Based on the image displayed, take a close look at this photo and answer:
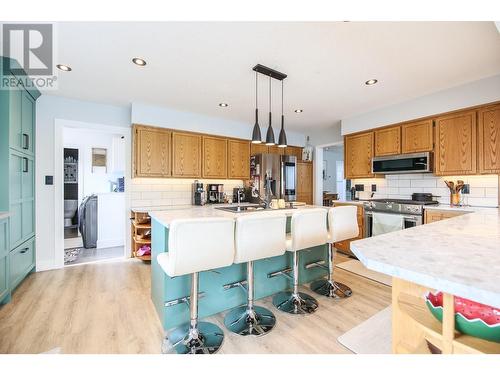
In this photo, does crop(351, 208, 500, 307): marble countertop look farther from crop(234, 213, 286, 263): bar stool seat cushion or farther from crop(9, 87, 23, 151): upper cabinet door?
crop(9, 87, 23, 151): upper cabinet door

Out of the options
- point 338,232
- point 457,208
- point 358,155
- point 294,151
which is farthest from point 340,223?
point 294,151

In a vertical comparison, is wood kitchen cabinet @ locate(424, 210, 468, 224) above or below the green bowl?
above

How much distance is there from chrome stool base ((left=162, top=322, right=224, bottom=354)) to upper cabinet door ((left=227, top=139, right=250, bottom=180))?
280cm

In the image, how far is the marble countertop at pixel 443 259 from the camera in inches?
24.0

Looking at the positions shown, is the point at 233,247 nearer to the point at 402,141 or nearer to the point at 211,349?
the point at 211,349

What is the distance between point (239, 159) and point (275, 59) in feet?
7.69

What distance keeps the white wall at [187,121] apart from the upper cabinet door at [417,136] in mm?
2208

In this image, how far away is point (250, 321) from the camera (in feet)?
6.31

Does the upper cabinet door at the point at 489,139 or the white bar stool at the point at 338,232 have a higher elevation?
the upper cabinet door at the point at 489,139

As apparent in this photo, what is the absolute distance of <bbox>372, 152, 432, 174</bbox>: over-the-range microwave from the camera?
3137 millimetres

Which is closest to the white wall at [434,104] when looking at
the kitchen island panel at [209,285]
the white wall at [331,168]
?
the kitchen island panel at [209,285]

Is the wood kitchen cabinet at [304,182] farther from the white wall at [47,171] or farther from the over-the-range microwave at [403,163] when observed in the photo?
the white wall at [47,171]

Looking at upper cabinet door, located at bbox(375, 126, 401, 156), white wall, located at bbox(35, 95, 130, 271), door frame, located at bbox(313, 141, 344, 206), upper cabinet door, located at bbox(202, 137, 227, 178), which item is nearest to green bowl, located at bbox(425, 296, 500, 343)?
upper cabinet door, located at bbox(375, 126, 401, 156)

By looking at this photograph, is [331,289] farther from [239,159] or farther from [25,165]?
[25,165]
